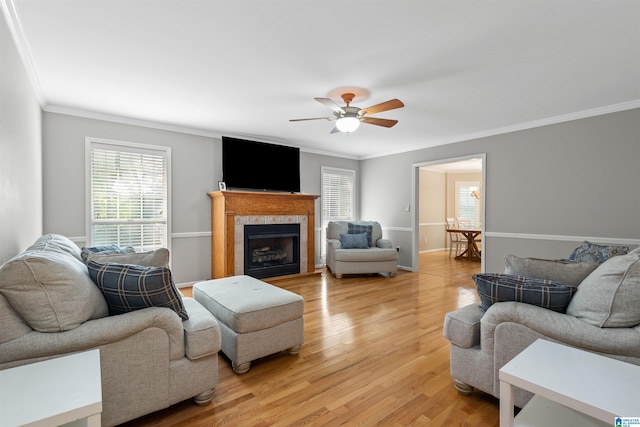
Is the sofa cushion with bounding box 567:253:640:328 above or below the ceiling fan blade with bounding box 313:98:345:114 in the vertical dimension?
below

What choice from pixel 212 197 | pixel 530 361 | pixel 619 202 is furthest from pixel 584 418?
pixel 212 197

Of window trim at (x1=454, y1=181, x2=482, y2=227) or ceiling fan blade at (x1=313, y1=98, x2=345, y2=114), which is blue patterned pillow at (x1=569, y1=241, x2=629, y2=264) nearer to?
ceiling fan blade at (x1=313, y1=98, x2=345, y2=114)

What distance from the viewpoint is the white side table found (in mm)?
969

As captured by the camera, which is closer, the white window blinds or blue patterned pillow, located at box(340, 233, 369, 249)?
blue patterned pillow, located at box(340, 233, 369, 249)

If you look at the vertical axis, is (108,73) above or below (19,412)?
above

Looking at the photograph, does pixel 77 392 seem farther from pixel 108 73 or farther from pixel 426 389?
pixel 108 73

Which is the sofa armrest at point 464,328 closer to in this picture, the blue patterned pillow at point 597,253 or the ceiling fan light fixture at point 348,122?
the blue patterned pillow at point 597,253

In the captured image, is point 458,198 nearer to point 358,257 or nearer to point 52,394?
point 358,257

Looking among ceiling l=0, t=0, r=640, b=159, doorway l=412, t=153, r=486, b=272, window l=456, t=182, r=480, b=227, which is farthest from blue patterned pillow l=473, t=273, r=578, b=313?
window l=456, t=182, r=480, b=227

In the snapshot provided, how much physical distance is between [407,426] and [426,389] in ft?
1.41

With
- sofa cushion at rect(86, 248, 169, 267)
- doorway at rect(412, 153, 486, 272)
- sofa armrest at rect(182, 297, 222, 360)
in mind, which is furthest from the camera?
A: doorway at rect(412, 153, 486, 272)

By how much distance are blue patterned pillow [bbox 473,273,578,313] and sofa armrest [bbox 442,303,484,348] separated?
0.42 ft

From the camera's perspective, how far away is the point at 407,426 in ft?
5.82

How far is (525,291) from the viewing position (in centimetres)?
184
